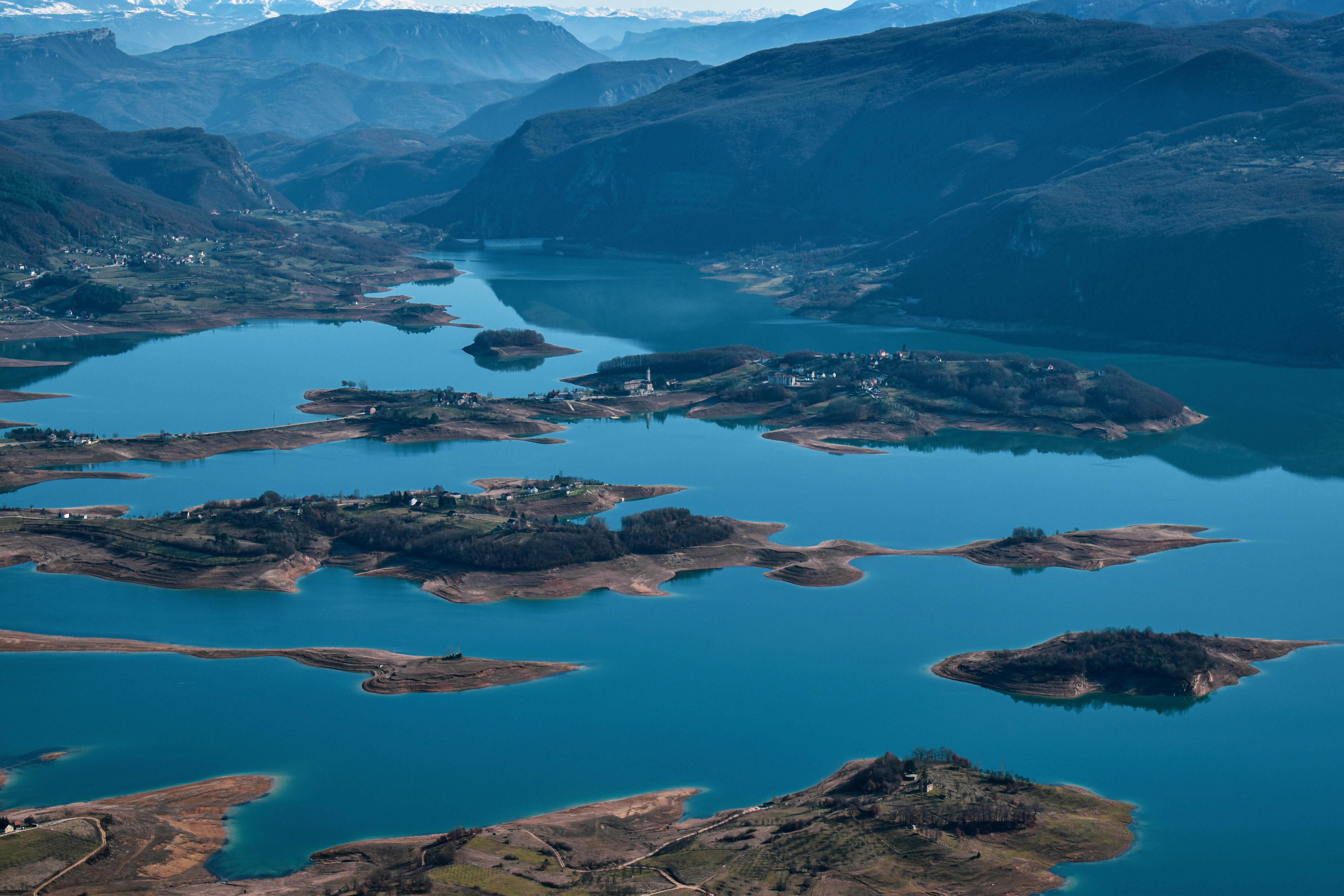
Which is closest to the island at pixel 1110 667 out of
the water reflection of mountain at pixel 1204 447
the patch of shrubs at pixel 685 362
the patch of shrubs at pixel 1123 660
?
the patch of shrubs at pixel 1123 660

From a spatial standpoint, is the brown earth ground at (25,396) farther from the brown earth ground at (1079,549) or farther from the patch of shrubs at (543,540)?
the brown earth ground at (1079,549)

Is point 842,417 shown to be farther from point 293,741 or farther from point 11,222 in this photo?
point 11,222

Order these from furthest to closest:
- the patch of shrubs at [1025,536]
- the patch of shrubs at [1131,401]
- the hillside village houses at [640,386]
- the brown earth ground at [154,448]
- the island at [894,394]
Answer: the hillside village houses at [640,386]
the patch of shrubs at [1131,401]
the island at [894,394]
the brown earth ground at [154,448]
the patch of shrubs at [1025,536]

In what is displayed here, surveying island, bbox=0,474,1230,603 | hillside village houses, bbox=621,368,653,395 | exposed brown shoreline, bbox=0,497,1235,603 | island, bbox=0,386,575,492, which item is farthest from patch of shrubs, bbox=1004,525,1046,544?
hillside village houses, bbox=621,368,653,395

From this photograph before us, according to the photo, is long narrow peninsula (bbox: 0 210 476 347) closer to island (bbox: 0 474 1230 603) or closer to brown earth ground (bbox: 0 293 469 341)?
brown earth ground (bbox: 0 293 469 341)

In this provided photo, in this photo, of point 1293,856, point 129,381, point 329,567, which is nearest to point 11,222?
point 129,381

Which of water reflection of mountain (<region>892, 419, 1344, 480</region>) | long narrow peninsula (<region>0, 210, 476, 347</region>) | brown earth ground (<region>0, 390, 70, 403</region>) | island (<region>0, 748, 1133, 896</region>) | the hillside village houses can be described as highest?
long narrow peninsula (<region>0, 210, 476, 347</region>)

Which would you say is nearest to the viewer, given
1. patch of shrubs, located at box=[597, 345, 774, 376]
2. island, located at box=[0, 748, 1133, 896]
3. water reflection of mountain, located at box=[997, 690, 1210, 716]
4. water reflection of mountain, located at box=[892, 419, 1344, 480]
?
island, located at box=[0, 748, 1133, 896]
